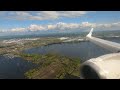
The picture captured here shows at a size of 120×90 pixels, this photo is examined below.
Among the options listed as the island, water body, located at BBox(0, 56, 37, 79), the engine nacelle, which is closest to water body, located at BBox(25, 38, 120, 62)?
the island

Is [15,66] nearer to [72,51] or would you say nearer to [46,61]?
[46,61]

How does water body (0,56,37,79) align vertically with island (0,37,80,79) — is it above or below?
below

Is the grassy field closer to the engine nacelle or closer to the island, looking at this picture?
the island

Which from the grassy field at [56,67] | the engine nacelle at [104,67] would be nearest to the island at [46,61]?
the grassy field at [56,67]
